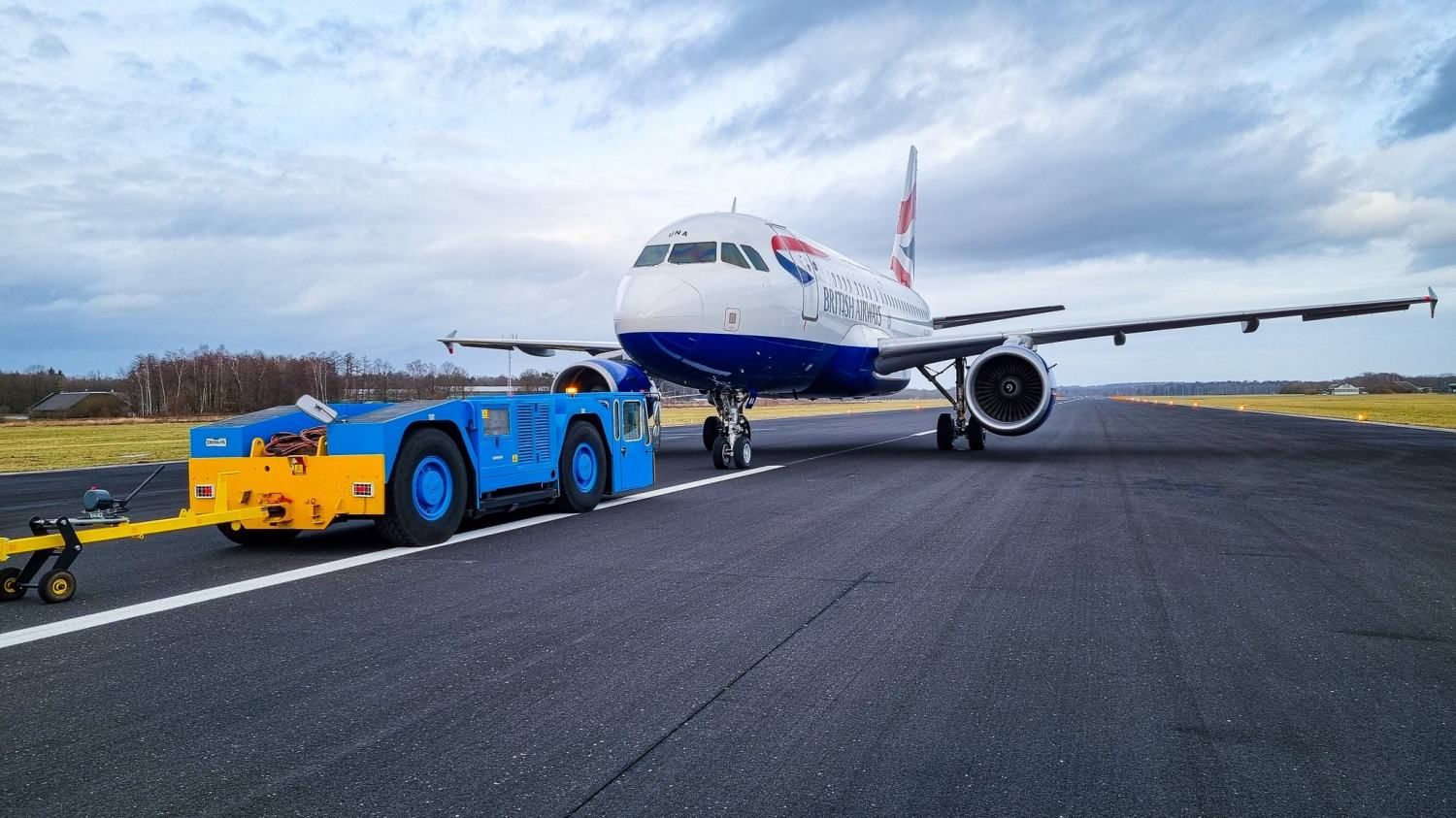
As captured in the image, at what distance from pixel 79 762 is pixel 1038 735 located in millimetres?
3445

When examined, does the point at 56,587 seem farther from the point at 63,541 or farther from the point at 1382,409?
the point at 1382,409

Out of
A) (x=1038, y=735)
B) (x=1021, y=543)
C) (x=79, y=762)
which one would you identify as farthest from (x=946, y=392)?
(x=79, y=762)

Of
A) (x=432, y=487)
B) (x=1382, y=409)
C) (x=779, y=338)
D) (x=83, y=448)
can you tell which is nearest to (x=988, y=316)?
(x=779, y=338)

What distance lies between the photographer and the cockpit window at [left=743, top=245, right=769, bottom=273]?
1450 centimetres

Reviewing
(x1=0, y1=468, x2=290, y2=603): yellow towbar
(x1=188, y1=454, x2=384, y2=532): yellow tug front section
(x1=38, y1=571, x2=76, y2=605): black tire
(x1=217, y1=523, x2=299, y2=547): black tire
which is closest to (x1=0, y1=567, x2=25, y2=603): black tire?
(x1=0, y1=468, x2=290, y2=603): yellow towbar

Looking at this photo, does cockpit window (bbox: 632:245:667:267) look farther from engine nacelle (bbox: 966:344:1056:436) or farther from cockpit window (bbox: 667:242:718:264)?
engine nacelle (bbox: 966:344:1056:436)

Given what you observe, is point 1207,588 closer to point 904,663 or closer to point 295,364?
point 904,663

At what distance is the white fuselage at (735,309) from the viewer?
13.6 meters

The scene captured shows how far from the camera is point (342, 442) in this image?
720cm

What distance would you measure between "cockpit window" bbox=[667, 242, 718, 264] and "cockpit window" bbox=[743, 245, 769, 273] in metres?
0.55

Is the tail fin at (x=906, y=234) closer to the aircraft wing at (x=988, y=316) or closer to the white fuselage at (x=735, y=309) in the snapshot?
the aircraft wing at (x=988, y=316)

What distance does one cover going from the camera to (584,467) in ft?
33.4

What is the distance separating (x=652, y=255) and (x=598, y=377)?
273 centimetres

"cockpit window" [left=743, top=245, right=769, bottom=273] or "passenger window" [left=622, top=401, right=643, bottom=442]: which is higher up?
"cockpit window" [left=743, top=245, right=769, bottom=273]
